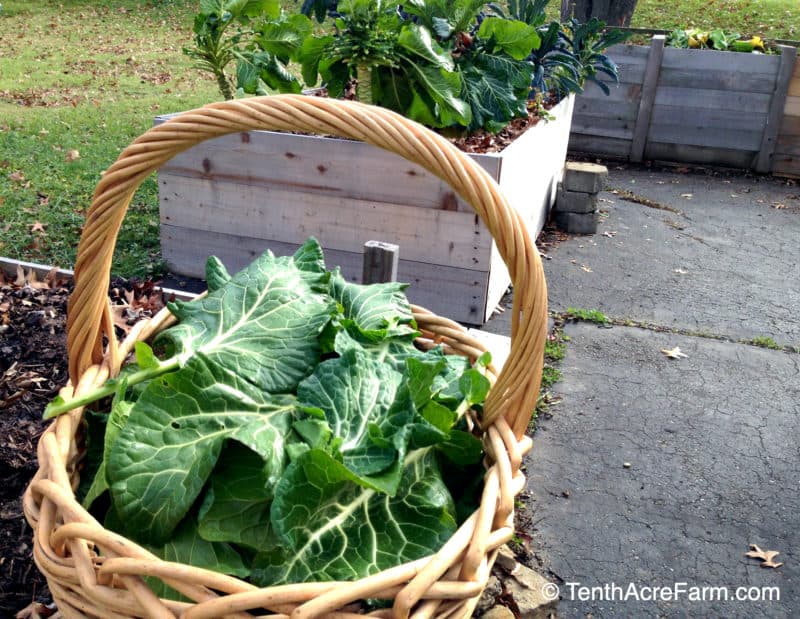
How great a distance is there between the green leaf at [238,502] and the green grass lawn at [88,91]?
292 cm

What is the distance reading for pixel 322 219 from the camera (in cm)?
A: 362

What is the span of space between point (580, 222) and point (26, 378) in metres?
4.21

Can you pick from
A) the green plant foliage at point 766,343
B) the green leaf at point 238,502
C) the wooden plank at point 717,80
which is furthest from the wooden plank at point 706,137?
the green leaf at point 238,502

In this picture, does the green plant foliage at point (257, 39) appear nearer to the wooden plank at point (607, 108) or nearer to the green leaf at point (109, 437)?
the green leaf at point (109, 437)

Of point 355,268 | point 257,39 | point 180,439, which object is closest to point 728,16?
point 257,39

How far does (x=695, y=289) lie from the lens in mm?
4551

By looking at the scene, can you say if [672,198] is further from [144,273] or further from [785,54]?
[144,273]

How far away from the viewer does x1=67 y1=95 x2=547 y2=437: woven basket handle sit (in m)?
1.33

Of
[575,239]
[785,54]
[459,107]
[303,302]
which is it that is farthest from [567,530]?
[785,54]

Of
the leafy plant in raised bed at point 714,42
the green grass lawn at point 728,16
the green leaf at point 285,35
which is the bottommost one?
the green leaf at point 285,35

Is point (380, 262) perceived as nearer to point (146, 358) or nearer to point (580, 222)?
point (146, 358)

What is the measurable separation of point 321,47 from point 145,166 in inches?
101

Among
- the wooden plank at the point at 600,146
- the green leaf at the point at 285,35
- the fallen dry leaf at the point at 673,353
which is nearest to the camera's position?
the fallen dry leaf at the point at 673,353

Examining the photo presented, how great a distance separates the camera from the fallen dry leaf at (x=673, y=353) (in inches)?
145
